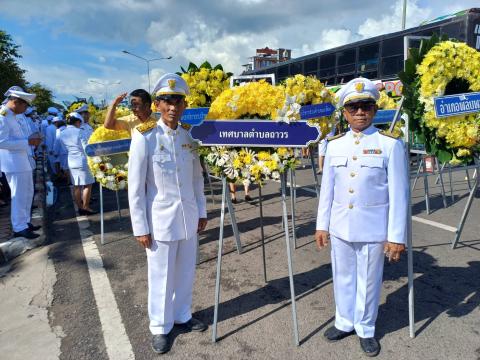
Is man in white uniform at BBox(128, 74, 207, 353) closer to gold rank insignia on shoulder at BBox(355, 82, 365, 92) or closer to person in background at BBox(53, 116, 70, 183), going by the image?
gold rank insignia on shoulder at BBox(355, 82, 365, 92)

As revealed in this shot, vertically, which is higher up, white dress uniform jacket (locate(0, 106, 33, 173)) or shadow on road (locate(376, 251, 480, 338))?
white dress uniform jacket (locate(0, 106, 33, 173))

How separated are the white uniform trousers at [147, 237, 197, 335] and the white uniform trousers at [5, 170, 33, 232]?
3.36 m

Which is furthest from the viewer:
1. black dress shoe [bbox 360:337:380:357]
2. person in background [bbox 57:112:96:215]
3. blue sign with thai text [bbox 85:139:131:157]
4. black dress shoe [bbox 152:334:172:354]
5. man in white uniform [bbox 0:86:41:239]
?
person in background [bbox 57:112:96:215]

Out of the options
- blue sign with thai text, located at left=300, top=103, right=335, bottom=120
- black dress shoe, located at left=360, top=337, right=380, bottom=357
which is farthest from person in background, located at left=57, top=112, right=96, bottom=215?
black dress shoe, located at left=360, top=337, right=380, bottom=357

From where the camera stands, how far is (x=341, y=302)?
2885 mm

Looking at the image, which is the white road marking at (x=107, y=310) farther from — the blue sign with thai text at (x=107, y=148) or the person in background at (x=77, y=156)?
the person in background at (x=77, y=156)

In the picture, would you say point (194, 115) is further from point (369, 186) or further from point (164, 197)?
point (369, 186)

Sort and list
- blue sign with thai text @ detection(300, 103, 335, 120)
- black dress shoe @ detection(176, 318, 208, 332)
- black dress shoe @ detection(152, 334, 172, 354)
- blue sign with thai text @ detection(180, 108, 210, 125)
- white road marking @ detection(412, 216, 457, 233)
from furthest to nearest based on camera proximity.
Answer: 1. white road marking @ detection(412, 216, 457, 233)
2. blue sign with thai text @ detection(180, 108, 210, 125)
3. blue sign with thai text @ detection(300, 103, 335, 120)
4. black dress shoe @ detection(176, 318, 208, 332)
5. black dress shoe @ detection(152, 334, 172, 354)

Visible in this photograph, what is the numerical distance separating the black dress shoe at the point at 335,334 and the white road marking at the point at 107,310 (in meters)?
1.54

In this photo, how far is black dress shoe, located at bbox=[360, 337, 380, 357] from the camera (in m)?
2.70

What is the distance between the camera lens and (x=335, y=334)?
2.91 metres

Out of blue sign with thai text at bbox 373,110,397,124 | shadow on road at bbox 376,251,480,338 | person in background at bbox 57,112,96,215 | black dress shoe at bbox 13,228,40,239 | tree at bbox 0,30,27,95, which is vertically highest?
tree at bbox 0,30,27,95

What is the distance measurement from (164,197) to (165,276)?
0.64 metres

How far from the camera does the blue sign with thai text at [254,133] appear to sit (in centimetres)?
277
